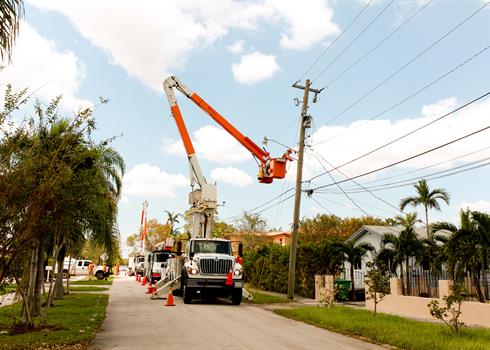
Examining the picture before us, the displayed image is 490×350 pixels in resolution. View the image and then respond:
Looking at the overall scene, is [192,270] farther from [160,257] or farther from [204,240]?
[160,257]

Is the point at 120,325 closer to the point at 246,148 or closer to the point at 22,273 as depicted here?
the point at 22,273

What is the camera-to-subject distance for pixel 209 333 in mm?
11344

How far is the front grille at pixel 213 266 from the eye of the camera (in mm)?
20125

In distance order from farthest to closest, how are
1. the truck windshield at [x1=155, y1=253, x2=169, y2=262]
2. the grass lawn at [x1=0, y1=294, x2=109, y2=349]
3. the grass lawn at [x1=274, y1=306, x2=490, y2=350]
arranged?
the truck windshield at [x1=155, y1=253, x2=169, y2=262] → the grass lawn at [x1=274, y1=306, x2=490, y2=350] → the grass lawn at [x1=0, y1=294, x2=109, y2=349]

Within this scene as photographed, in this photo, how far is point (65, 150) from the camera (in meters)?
10.6

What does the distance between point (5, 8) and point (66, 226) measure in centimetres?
519

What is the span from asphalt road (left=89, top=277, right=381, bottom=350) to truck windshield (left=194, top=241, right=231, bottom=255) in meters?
4.70

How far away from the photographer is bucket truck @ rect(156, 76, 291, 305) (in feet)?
65.9

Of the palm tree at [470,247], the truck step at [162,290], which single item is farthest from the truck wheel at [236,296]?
the palm tree at [470,247]

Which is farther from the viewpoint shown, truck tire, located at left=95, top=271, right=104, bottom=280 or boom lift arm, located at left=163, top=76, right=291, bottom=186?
truck tire, located at left=95, top=271, right=104, bottom=280

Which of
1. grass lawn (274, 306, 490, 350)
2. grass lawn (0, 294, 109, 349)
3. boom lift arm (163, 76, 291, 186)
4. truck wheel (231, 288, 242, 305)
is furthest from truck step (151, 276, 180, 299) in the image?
grass lawn (274, 306, 490, 350)

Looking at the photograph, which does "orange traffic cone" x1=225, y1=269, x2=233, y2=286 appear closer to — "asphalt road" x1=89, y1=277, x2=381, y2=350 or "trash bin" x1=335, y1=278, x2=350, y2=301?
"asphalt road" x1=89, y1=277, x2=381, y2=350


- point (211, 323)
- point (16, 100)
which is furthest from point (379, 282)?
point (16, 100)

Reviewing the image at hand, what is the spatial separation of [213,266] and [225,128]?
7.81m
